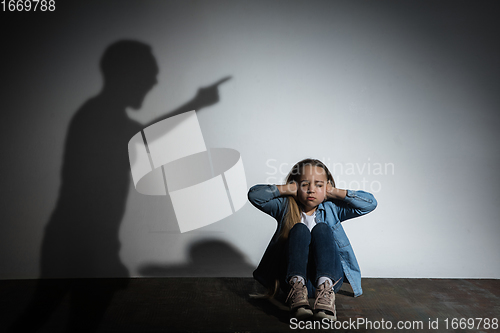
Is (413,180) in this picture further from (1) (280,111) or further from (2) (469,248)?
(1) (280,111)

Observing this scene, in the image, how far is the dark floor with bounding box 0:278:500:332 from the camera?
1.71 metres

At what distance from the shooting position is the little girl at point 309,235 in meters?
1.76

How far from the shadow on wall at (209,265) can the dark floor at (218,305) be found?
0.07 metres

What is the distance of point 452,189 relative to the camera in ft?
8.36

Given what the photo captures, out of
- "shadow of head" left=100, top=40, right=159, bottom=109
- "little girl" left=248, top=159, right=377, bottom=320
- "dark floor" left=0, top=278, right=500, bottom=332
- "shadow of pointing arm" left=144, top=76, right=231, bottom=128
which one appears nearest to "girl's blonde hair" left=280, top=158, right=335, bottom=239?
"little girl" left=248, top=159, right=377, bottom=320

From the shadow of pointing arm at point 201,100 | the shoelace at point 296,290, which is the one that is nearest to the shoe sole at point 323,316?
the shoelace at point 296,290

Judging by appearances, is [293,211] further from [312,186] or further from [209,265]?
[209,265]

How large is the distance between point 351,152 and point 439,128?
64 centimetres

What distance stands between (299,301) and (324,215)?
53 centimetres

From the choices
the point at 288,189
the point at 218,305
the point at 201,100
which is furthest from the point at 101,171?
the point at 288,189

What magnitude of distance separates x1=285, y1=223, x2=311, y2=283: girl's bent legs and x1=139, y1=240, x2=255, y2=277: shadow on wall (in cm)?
75

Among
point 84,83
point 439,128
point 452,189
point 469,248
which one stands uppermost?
point 84,83

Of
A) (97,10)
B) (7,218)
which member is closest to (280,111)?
(97,10)

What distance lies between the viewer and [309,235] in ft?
6.09
